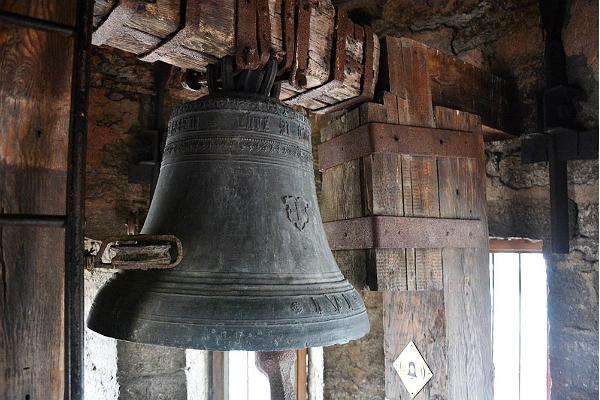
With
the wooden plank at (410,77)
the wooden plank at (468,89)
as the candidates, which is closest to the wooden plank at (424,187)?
the wooden plank at (410,77)

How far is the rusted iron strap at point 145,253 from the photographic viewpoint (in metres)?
0.97

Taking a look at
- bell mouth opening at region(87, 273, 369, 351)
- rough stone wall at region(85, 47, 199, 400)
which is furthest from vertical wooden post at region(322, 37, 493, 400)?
rough stone wall at region(85, 47, 199, 400)

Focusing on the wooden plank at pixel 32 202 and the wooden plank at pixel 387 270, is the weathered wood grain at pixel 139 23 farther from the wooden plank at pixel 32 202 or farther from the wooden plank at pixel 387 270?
the wooden plank at pixel 387 270

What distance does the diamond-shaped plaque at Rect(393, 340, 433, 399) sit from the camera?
5.61 ft

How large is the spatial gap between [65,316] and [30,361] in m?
0.09

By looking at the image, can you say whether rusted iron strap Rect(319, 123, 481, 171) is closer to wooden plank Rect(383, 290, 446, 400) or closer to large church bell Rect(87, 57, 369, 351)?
large church bell Rect(87, 57, 369, 351)

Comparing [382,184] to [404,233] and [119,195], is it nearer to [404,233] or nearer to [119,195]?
[404,233]

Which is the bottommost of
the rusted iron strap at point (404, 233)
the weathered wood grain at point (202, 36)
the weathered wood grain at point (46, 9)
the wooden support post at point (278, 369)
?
the wooden support post at point (278, 369)

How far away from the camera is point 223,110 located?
3.95ft

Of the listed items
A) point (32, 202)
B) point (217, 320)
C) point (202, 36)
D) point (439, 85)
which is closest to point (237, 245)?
point (217, 320)

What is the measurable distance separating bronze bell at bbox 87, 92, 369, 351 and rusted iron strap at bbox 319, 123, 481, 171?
1.12ft

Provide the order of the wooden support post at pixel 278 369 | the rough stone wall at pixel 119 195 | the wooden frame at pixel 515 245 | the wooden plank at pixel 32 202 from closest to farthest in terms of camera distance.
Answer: the wooden plank at pixel 32 202 < the wooden support post at pixel 278 369 < the wooden frame at pixel 515 245 < the rough stone wall at pixel 119 195

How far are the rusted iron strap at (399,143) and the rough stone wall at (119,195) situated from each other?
1.11 metres

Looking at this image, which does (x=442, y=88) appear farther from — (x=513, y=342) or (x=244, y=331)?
(x=244, y=331)
